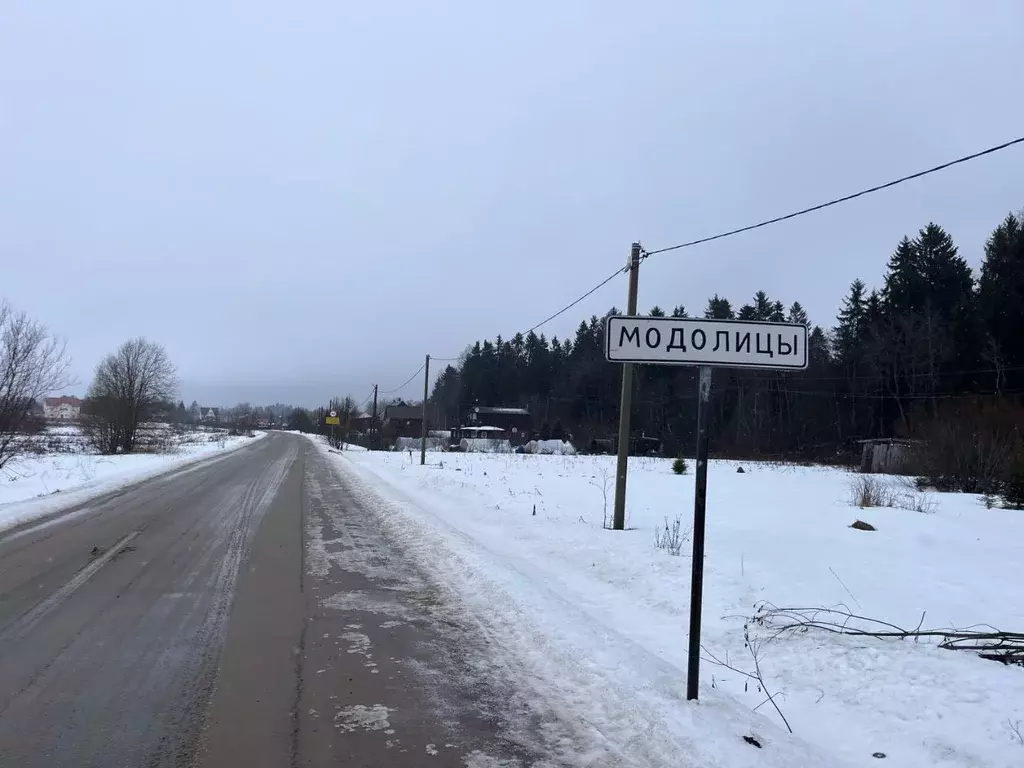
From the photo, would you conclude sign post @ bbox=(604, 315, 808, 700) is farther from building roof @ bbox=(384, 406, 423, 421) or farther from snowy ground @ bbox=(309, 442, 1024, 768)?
building roof @ bbox=(384, 406, 423, 421)

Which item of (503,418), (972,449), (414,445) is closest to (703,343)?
(972,449)

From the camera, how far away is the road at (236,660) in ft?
12.4

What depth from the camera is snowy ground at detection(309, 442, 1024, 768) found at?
4121 mm

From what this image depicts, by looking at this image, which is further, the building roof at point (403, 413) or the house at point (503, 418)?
the building roof at point (403, 413)

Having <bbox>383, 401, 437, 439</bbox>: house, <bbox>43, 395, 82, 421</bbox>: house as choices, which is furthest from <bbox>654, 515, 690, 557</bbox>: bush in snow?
<bbox>383, 401, 437, 439</bbox>: house

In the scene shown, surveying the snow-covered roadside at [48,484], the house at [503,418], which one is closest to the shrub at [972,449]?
the snow-covered roadside at [48,484]

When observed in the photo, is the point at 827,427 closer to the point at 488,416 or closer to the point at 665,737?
the point at 488,416

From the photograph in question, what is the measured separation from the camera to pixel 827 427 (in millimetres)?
61906

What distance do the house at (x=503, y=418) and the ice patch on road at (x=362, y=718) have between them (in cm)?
9319

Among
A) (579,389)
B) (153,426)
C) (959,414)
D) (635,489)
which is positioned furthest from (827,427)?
(153,426)

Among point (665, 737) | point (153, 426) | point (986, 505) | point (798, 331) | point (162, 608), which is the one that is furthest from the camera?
point (153, 426)

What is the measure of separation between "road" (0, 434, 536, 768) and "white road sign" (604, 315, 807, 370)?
257cm

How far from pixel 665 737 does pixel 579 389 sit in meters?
78.6

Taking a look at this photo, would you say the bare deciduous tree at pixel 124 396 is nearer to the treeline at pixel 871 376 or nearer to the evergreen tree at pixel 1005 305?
the treeline at pixel 871 376
